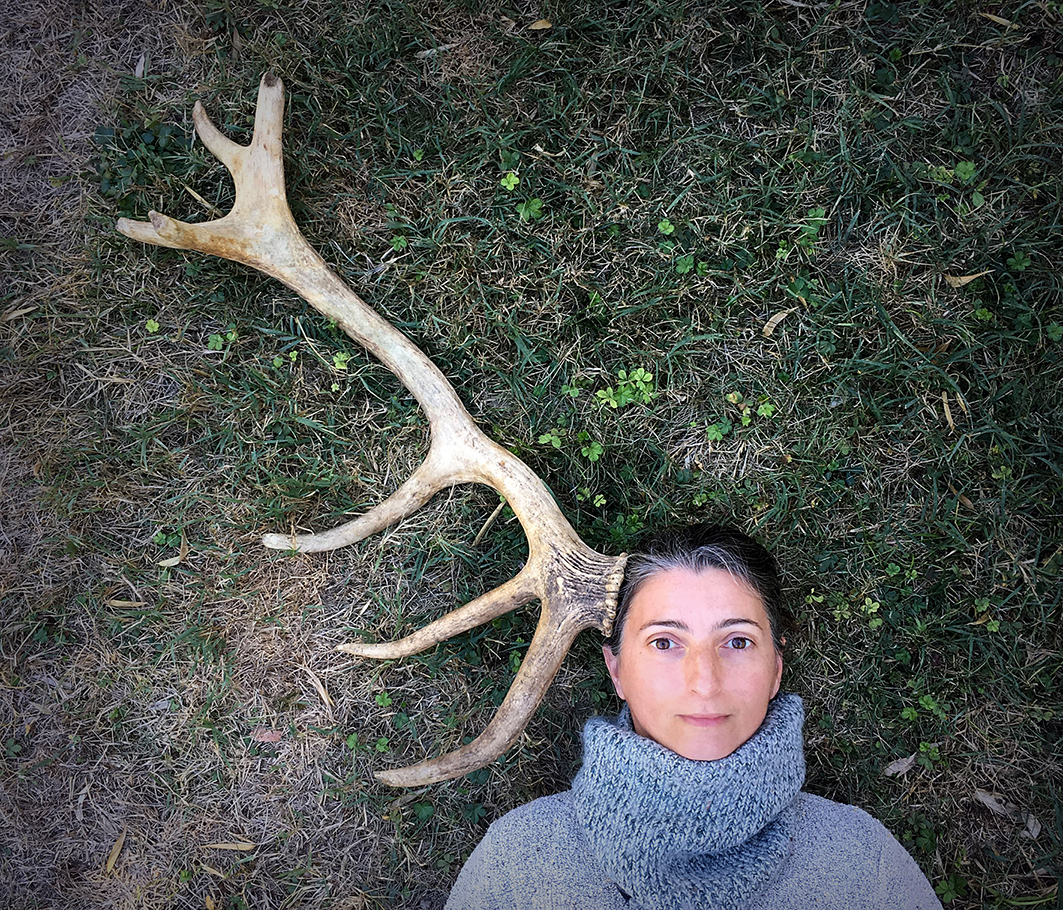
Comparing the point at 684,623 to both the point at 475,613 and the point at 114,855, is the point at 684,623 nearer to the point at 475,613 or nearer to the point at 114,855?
the point at 475,613

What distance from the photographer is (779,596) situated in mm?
2852

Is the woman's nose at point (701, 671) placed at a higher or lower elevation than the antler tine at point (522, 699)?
higher

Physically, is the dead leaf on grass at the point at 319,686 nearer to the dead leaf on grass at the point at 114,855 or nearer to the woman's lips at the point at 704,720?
the dead leaf on grass at the point at 114,855

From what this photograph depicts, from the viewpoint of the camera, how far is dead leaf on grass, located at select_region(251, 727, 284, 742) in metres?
3.30

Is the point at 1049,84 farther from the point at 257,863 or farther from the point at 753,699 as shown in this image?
the point at 257,863

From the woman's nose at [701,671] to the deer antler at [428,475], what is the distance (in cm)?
37

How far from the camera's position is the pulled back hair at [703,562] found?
8.94 feet

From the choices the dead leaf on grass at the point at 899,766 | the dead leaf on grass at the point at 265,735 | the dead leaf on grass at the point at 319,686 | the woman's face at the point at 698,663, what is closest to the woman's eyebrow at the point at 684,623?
the woman's face at the point at 698,663

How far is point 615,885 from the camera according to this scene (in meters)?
2.66

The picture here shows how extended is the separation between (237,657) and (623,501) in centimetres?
176

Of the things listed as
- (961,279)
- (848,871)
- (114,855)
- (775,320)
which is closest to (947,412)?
(961,279)

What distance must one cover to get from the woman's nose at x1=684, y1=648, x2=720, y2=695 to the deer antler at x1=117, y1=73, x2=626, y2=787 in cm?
37

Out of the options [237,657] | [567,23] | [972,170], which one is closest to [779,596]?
[972,170]

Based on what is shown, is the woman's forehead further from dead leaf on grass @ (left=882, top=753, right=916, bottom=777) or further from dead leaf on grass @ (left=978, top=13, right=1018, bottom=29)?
dead leaf on grass @ (left=978, top=13, right=1018, bottom=29)
